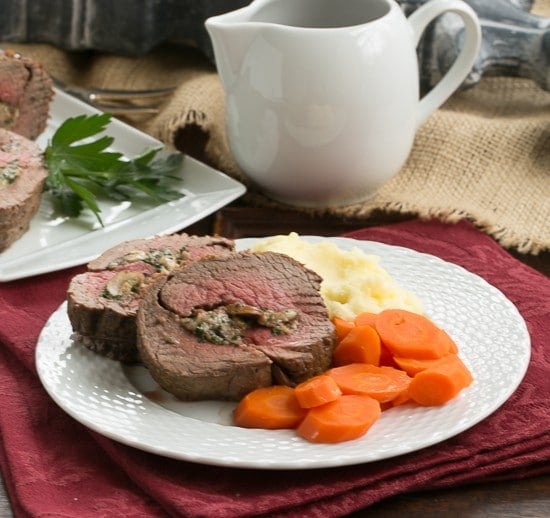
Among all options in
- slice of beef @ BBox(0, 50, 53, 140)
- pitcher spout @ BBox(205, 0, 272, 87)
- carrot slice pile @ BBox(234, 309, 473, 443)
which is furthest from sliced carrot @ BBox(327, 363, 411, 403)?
slice of beef @ BBox(0, 50, 53, 140)

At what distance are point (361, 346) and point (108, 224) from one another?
3.13 ft

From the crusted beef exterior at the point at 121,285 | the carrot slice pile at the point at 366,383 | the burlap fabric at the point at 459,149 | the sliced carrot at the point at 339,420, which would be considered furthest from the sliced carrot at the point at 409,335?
the burlap fabric at the point at 459,149

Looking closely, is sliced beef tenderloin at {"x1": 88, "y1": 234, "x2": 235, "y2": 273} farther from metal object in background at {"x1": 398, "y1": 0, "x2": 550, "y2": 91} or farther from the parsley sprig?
metal object in background at {"x1": 398, "y1": 0, "x2": 550, "y2": 91}

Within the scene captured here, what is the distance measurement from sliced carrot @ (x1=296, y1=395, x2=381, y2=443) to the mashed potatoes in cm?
28

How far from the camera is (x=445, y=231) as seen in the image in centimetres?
258

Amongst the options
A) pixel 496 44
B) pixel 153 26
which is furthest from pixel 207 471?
pixel 153 26

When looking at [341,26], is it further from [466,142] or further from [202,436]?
[202,436]

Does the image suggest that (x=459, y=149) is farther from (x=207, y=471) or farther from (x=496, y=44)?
(x=207, y=471)

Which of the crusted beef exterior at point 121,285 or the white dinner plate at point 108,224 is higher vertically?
the crusted beef exterior at point 121,285

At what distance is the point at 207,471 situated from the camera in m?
1.68

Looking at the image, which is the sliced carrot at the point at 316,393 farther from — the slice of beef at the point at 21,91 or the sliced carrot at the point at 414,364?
the slice of beef at the point at 21,91

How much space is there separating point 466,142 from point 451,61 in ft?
0.84

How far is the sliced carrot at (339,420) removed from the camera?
5.43 ft

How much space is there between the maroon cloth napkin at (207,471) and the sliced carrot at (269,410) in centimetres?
8
